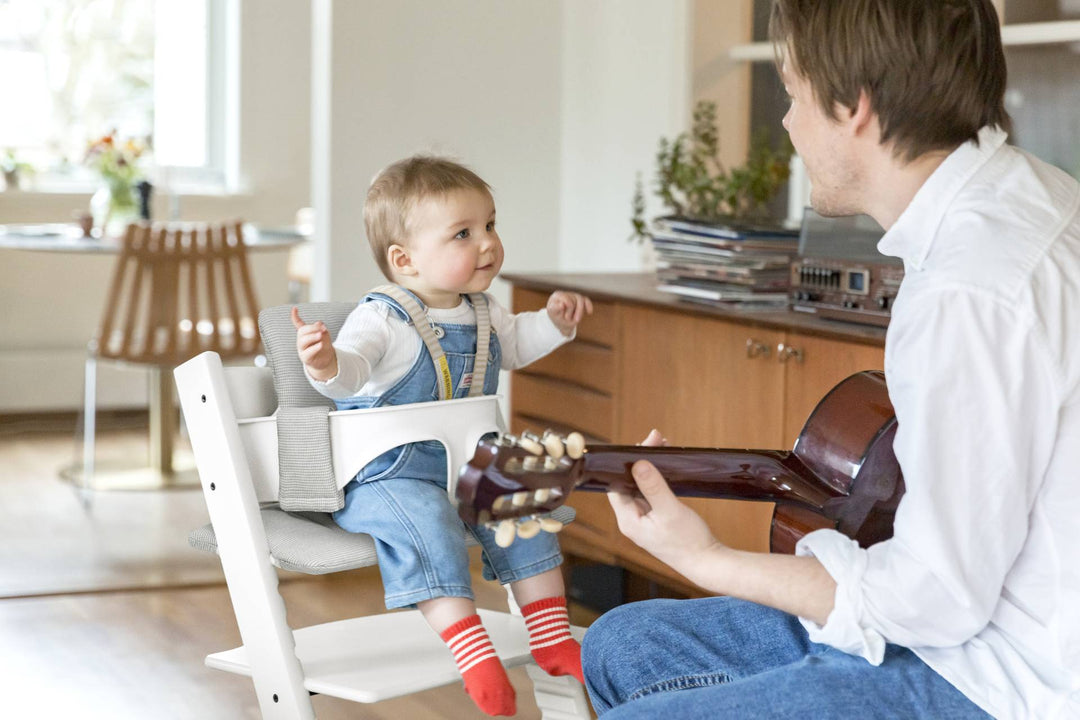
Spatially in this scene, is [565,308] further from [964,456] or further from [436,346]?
[964,456]

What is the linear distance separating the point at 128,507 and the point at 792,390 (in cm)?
252

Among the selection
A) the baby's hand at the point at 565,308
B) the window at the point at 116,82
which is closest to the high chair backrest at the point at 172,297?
the window at the point at 116,82

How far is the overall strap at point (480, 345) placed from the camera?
212 cm

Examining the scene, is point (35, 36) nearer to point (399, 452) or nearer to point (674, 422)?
point (674, 422)

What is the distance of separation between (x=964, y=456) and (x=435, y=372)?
3.51 feet

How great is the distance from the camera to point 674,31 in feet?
11.8

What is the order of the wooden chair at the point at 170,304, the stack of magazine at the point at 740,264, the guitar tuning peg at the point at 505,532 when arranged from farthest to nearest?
1. the wooden chair at the point at 170,304
2. the stack of magazine at the point at 740,264
3. the guitar tuning peg at the point at 505,532

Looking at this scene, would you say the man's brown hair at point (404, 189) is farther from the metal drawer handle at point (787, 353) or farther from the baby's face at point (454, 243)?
the metal drawer handle at point (787, 353)

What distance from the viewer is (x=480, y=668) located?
178 cm

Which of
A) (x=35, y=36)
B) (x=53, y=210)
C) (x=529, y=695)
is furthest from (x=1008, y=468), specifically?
(x=35, y=36)

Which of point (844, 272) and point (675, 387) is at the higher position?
point (844, 272)

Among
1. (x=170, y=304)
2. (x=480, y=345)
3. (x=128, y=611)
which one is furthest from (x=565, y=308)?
(x=170, y=304)

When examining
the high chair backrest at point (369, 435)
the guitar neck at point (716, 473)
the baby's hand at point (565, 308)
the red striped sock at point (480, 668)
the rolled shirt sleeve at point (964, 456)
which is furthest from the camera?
the baby's hand at point (565, 308)

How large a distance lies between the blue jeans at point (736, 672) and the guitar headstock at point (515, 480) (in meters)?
0.23
